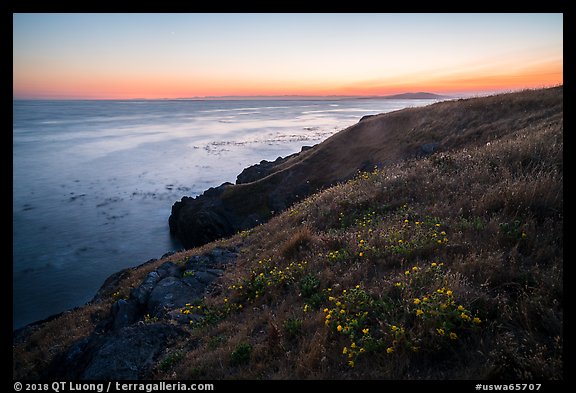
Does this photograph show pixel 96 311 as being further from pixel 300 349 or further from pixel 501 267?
pixel 501 267

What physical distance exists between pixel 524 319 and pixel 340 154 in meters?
31.0

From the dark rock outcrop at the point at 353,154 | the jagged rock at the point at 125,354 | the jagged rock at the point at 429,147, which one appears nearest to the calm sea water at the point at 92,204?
the dark rock outcrop at the point at 353,154

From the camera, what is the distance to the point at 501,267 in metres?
5.31

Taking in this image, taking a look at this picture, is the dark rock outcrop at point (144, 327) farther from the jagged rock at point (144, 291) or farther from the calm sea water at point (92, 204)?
the calm sea water at point (92, 204)

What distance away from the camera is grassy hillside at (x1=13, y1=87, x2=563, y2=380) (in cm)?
427

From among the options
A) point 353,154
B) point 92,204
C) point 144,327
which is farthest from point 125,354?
point 92,204

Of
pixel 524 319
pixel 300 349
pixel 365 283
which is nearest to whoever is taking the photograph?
pixel 524 319

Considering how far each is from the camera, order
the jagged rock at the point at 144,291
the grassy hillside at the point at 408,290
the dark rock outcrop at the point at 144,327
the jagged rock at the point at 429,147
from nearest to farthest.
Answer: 1. the grassy hillside at the point at 408,290
2. the dark rock outcrop at the point at 144,327
3. the jagged rock at the point at 144,291
4. the jagged rock at the point at 429,147

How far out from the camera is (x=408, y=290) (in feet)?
17.2

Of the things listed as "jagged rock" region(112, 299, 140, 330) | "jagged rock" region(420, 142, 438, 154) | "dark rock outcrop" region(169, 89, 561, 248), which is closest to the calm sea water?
"dark rock outcrop" region(169, 89, 561, 248)

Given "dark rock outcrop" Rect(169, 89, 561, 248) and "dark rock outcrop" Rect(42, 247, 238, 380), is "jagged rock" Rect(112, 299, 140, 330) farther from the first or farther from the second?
"dark rock outcrop" Rect(169, 89, 561, 248)

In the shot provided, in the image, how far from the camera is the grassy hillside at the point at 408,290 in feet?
14.0
